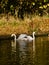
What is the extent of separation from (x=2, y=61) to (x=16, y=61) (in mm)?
593

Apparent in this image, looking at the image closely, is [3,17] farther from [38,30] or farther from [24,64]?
[24,64]

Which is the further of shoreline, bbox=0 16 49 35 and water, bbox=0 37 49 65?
shoreline, bbox=0 16 49 35

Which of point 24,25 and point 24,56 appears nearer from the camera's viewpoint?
point 24,56

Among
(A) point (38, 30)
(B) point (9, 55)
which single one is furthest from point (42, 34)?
(B) point (9, 55)

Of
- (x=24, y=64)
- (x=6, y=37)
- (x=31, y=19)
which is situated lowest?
(x=24, y=64)

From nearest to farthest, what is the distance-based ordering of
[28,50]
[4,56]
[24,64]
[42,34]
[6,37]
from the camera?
[24,64], [4,56], [28,50], [6,37], [42,34]

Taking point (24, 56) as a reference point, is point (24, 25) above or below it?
above

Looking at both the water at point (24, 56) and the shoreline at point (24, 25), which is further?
the shoreline at point (24, 25)

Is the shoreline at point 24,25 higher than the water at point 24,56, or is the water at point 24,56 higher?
the shoreline at point 24,25

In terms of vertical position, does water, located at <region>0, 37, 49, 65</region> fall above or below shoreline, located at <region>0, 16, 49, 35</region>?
below

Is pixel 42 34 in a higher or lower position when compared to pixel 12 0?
lower

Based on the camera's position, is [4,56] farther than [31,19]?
No

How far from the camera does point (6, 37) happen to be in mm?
25219

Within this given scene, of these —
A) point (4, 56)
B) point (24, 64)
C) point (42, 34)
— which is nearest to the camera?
point (24, 64)
